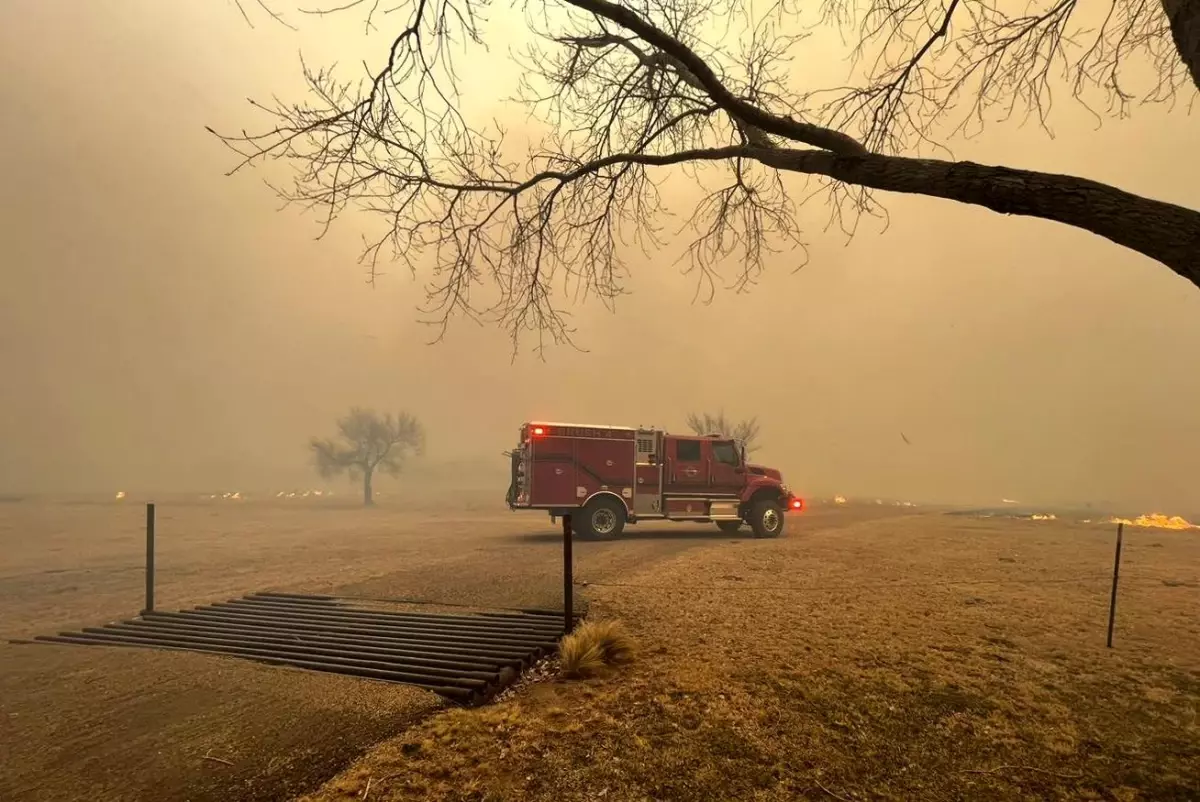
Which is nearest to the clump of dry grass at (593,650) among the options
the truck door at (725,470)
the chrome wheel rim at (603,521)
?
the chrome wheel rim at (603,521)

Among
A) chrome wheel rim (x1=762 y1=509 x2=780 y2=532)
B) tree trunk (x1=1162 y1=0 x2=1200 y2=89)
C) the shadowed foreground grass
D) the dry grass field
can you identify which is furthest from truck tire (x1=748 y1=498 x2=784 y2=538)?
tree trunk (x1=1162 y1=0 x2=1200 y2=89)

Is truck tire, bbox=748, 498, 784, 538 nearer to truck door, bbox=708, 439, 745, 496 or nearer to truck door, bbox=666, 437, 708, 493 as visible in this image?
truck door, bbox=708, 439, 745, 496

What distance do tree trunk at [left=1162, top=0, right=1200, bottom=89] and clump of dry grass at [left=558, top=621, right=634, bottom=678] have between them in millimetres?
5426

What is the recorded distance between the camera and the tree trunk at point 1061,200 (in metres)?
3.22

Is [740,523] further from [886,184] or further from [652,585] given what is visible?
[886,184]

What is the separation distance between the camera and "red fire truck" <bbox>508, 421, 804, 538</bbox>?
1470 cm

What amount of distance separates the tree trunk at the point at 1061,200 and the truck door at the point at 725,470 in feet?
39.3

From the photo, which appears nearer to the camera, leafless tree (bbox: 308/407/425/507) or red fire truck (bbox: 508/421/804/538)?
red fire truck (bbox: 508/421/804/538)

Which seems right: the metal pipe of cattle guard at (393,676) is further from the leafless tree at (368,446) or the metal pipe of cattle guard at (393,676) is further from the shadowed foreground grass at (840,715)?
the leafless tree at (368,446)

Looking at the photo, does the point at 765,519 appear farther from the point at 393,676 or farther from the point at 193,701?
the point at 193,701

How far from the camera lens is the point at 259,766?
3.19 meters

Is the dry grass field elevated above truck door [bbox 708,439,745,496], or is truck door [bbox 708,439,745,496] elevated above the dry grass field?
truck door [bbox 708,439,745,496]

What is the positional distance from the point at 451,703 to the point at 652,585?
4708 mm

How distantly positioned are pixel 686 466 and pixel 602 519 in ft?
8.63
